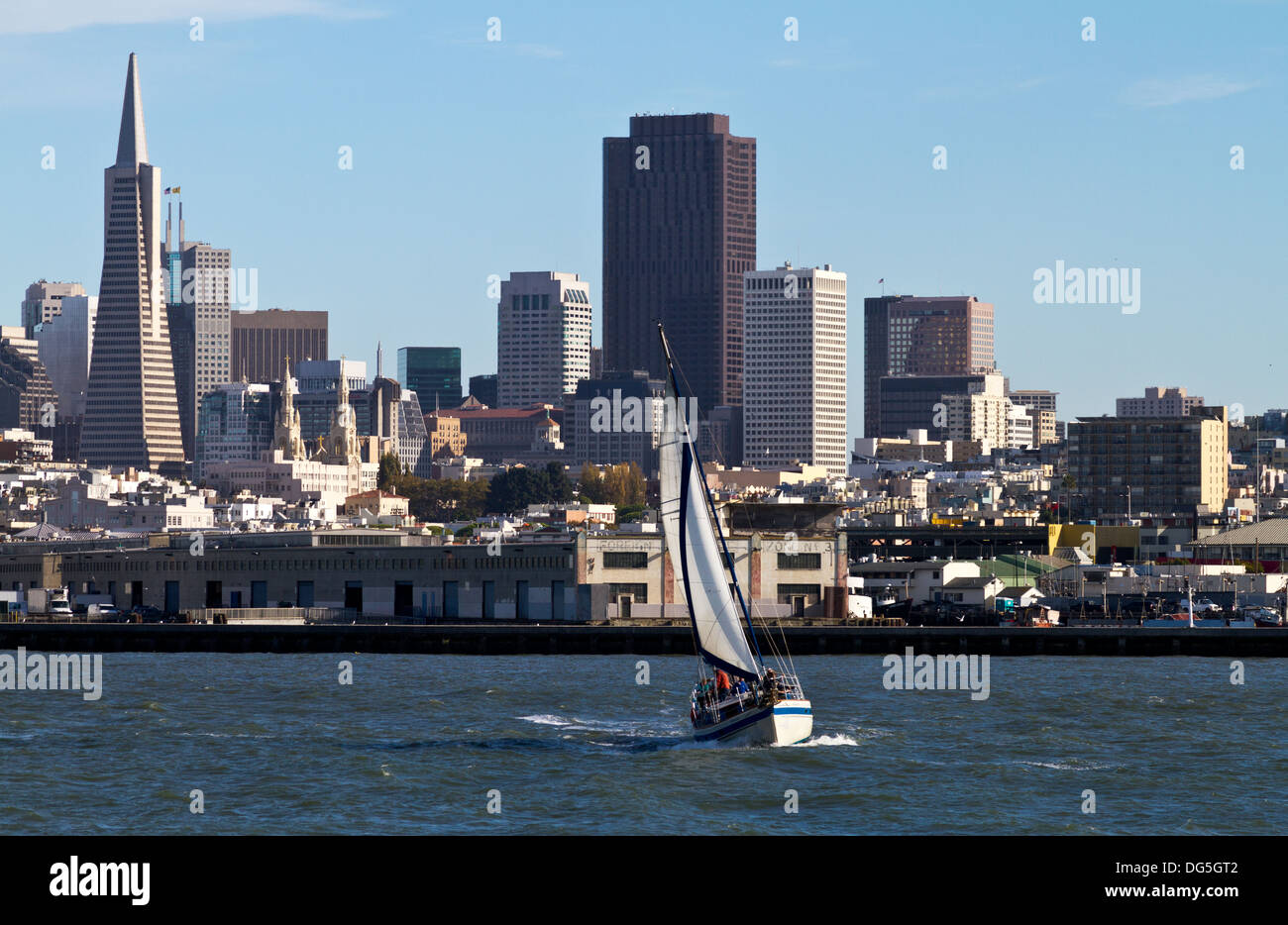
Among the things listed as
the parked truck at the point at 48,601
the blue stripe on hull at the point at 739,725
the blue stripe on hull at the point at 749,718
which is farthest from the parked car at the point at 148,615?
the blue stripe on hull at the point at 749,718

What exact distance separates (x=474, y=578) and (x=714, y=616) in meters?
66.7

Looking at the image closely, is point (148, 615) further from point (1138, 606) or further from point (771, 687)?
point (771, 687)

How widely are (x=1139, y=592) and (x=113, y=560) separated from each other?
67.7 m

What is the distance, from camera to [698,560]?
1917 inches

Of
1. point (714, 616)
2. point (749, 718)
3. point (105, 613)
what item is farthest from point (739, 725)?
point (105, 613)

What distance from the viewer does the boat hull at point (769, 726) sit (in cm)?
4800

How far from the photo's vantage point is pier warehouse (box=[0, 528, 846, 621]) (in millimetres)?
109125

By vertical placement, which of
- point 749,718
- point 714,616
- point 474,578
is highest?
point 714,616

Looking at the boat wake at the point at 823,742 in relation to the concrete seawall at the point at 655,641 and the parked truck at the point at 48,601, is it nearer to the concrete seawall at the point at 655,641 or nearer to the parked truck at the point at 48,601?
the concrete seawall at the point at 655,641
